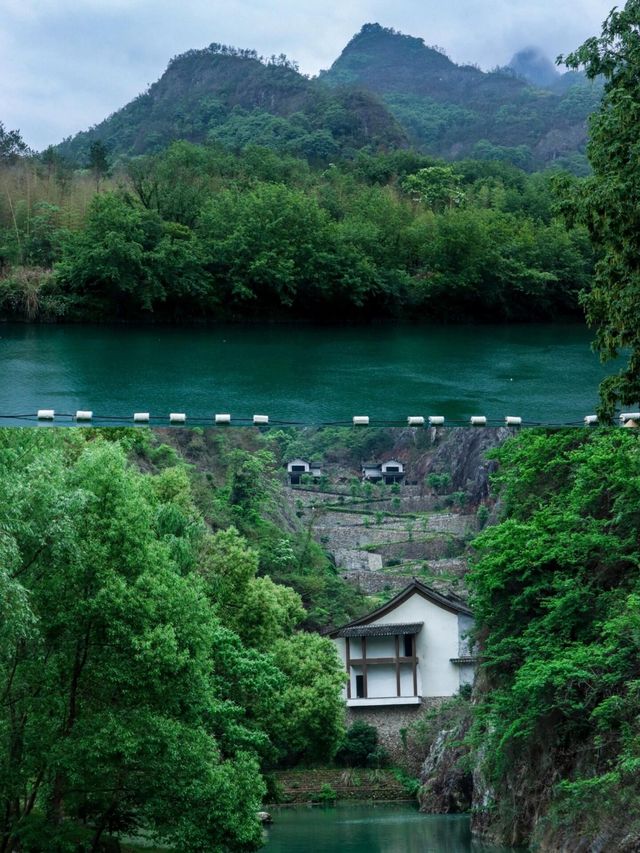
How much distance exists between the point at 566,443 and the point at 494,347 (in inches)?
390

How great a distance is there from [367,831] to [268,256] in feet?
39.9

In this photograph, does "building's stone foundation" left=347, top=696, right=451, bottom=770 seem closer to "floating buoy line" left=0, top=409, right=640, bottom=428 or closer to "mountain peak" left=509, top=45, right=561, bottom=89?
"floating buoy line" left=0, top=409, right=640, bottom=428

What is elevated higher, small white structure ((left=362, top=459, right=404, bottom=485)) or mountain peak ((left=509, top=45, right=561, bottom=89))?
mountain peak ((left=509, top=45, right=561, bottom=89))

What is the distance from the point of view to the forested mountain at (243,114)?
3300 cm

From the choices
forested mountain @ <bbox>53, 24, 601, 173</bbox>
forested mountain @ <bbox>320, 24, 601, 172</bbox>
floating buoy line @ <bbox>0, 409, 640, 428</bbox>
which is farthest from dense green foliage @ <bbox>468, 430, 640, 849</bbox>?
forested mountain @ <bbox>53, 24, 601, 173</bbox>

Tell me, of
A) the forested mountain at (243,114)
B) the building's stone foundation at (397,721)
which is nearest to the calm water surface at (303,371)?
the building's stone foundation at (397,721)

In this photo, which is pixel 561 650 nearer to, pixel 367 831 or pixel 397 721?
pixel 367 831

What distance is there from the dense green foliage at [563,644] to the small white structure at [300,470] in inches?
91.6

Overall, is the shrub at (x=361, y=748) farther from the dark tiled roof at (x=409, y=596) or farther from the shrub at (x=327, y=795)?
the dark tiled roof at (x=409, y=596)

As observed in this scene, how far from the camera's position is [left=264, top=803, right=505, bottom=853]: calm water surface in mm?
9234

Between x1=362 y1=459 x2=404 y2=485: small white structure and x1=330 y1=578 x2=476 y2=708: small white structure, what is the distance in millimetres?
1082

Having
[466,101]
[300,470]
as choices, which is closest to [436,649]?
[300,470]

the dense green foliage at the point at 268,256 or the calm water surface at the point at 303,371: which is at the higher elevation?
the dense green foliage at the point at 268,256

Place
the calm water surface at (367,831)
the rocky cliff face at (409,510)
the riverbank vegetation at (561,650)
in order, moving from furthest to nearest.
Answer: the rocky cliff face at (409,510) < the calm water surface at (367,831) < the riverbank vegetation at (561,650)
